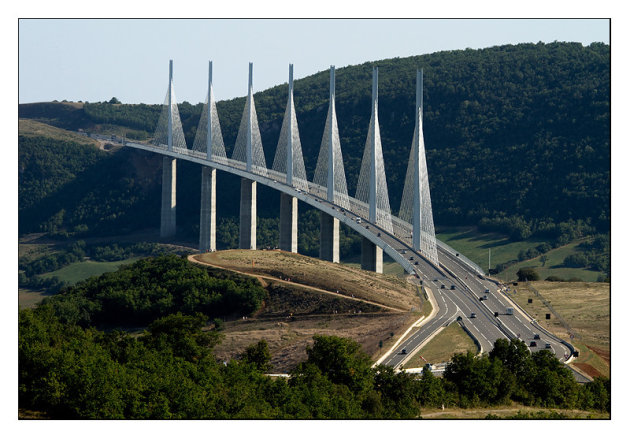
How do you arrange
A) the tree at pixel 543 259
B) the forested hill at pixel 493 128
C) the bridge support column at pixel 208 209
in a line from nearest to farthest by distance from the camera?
the tree at pixel 543 259 < the forested hill at pixel 493 128 < the bridge support column at pixel 208 209

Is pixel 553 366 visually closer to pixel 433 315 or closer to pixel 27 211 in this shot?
pixel 433 315

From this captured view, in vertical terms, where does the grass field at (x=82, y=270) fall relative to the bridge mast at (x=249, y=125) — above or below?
below

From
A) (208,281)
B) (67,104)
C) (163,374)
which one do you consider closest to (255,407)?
(163,374)

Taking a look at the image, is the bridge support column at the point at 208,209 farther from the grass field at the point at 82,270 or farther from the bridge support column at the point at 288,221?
the bridge support column at the point at 288,221

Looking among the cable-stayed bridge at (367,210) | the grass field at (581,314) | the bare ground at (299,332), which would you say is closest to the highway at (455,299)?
the cable-stayed bridge at (367,210)

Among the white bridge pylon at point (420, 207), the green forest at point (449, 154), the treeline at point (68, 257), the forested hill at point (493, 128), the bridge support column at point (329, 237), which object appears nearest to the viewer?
the white bridge pylon at point (420, 207)

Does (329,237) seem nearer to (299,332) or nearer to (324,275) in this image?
(324,275)
